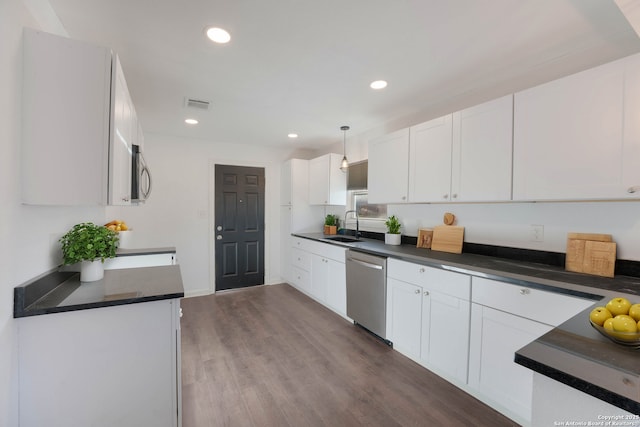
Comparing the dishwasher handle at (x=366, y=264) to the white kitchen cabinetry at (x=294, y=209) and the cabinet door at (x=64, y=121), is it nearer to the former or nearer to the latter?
the white kitchen cabinetry at (x=294, y=209)

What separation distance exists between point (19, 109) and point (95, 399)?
4.26 ft

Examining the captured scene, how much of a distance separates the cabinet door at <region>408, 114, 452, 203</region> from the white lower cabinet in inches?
44.4

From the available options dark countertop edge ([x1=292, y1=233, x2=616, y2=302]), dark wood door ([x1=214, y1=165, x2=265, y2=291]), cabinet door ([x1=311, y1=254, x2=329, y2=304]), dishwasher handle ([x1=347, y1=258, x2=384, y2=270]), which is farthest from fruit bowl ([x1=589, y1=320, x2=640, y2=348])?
dark wood door ([x1=214, y1=165, x2=265, y2=291])

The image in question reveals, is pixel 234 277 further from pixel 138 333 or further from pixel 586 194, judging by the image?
pixel 586 194

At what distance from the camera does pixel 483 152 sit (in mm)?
2121

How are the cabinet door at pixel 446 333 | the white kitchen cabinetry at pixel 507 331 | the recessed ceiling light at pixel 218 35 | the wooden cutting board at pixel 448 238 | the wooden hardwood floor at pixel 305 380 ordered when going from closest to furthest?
the white kitchen cabinetry at pixel 507 331 → the recessed ceiling light at pixel 218 35 → the wooden hardwood floor at pixel 305 380 → the cabinet door at pixel 446 333 → the wooden cutting board at pixel 448 238

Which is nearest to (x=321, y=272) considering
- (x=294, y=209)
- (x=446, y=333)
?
(x=294, y=209)

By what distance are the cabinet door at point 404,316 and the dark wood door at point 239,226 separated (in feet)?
8.89

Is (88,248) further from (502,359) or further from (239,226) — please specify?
(239,226)

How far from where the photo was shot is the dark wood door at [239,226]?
435 cm

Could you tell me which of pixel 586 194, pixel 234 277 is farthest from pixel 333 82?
pixel 234 277

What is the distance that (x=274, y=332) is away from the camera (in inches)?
117

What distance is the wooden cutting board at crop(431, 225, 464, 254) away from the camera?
2.57 metres

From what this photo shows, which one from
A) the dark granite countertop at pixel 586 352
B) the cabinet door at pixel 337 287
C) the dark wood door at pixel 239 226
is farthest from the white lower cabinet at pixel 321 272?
the dark granite countertop at pixel 586 352
